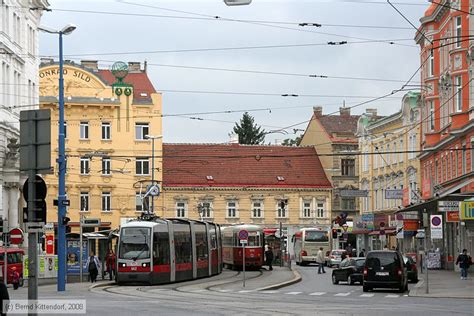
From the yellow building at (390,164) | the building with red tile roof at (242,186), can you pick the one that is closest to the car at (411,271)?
the yellow building at (390,164)

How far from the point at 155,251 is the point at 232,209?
5312 cm

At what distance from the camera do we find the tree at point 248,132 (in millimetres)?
128375

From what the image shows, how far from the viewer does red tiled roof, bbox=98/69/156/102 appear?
90262mm

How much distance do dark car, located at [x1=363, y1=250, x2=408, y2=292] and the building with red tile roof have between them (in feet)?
178

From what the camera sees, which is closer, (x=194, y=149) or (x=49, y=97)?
(x=49, y=97)

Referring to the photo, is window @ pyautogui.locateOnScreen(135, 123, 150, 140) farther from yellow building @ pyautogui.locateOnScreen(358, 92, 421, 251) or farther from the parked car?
the parked car

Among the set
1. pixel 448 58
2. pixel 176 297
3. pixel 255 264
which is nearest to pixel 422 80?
pixel 448 58

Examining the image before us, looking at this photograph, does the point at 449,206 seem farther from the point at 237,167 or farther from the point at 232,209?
the point at 237,167

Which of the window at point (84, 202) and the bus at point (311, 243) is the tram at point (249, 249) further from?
the window at point (84, 202)

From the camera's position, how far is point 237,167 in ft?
325

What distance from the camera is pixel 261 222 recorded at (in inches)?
3821

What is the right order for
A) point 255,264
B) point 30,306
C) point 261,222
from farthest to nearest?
point 261,222
point 255,264
point 30,306

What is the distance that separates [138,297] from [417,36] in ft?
137

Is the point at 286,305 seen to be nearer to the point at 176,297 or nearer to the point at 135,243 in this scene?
the point at 176,297
